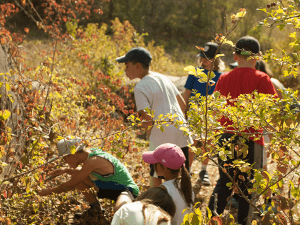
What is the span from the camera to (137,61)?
283 cm

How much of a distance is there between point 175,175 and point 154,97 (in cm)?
73

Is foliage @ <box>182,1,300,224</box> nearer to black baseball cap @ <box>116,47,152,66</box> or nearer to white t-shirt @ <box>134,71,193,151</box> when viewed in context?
white t-shirt @ <box>134,71,193,151</box>

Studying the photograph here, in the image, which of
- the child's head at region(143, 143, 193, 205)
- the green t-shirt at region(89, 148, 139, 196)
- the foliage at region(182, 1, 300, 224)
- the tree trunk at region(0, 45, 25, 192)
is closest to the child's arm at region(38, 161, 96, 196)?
the green t-shirt at region(89, 148, 139, 196)

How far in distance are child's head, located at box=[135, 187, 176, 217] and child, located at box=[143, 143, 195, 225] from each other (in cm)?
9

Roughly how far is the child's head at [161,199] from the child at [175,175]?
0.09 metres

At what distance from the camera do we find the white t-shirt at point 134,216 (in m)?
1.65

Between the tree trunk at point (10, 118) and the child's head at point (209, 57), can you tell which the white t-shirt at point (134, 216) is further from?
the child's head at point (209, 57)

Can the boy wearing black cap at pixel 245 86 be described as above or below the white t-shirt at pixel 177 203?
above

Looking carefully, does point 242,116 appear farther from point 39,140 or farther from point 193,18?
point 193,18

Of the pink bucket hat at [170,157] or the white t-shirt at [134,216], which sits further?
Answer: the pink bucket hat at [170,157]

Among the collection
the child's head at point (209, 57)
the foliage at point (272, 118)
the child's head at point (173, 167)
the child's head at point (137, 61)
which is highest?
the child's head at point (209, 57)

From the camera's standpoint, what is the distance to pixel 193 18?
2336cm

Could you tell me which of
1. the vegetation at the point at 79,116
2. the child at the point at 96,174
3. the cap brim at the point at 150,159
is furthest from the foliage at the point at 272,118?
the child at the point at 96,174

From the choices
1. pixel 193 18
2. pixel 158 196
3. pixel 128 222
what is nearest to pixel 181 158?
pixel 158 196
